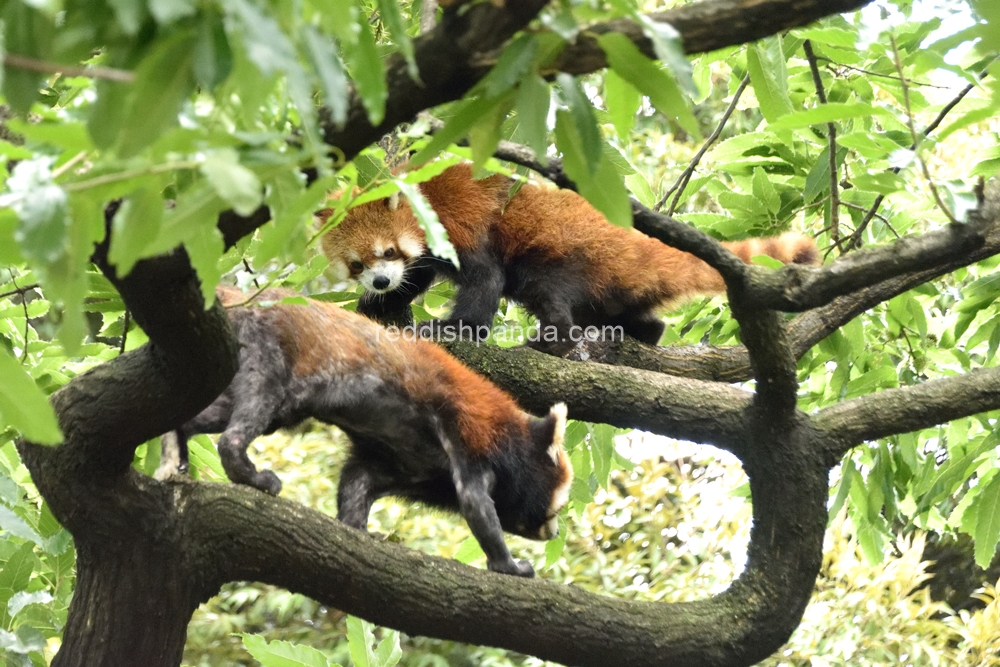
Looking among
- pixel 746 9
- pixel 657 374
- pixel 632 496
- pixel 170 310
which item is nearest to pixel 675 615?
pixel 657 374

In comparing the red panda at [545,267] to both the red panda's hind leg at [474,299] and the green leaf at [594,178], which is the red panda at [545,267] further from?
the green leaf at [594,178]

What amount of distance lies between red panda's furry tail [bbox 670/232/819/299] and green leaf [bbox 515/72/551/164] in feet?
5.92

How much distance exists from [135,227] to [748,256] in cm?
266

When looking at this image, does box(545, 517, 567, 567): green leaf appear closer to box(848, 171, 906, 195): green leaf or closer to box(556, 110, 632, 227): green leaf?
box(848, 171, 906, 195): green leaf

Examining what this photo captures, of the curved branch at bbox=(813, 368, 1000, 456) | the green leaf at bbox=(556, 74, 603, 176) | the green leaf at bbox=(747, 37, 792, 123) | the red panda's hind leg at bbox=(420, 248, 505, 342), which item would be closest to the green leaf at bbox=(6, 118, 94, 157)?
the green leaf at bbox=(556, 74, 603, 176)

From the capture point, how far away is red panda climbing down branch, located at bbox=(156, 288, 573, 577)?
246 cm

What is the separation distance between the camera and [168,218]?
2.85ft

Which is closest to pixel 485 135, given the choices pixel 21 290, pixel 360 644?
pixel 21 290

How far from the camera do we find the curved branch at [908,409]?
2.61 meters

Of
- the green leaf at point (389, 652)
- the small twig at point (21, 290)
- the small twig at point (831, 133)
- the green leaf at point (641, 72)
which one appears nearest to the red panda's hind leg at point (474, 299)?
the green leaf at point (389, 652)

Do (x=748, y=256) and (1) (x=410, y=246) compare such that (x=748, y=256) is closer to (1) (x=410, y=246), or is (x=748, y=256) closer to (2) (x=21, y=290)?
(1) (x=410, y=246)

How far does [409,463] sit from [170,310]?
5.21 ft

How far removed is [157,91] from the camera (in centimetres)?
78

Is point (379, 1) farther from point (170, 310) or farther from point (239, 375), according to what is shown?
point (239, 375)
